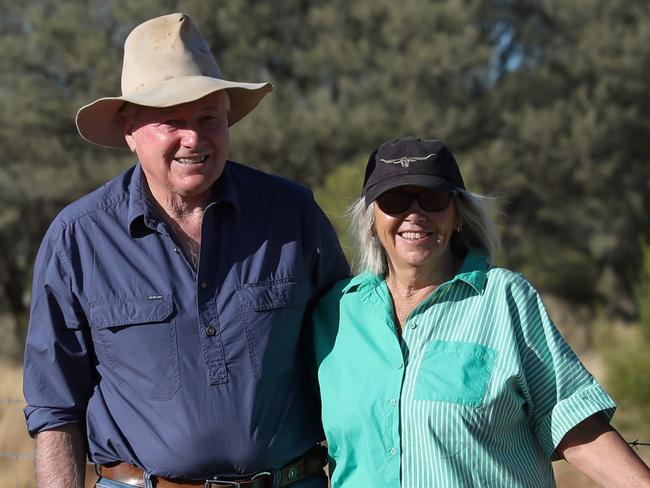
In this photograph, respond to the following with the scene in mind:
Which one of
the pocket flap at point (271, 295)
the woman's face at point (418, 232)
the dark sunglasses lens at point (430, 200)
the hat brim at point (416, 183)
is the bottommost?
the pocket flap at point (271, 295)

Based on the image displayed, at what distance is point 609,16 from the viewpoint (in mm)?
17297

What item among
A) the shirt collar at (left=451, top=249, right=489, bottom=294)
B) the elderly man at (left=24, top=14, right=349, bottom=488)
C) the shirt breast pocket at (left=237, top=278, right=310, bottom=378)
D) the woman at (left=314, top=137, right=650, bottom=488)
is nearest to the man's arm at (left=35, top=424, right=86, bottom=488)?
the elderly man at (left=24, top=14, right=349, bottom=488)

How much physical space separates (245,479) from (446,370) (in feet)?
2.41

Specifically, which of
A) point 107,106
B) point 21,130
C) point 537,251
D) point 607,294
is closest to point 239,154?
point 21,130

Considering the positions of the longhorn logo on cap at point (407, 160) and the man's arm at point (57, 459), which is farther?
the man's arm at point (57, 459)

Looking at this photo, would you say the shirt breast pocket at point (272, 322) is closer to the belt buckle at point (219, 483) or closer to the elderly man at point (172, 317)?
the elderly man at point (172, 317)

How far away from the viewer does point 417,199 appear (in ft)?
9.41

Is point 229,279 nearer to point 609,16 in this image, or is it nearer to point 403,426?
point 403,426

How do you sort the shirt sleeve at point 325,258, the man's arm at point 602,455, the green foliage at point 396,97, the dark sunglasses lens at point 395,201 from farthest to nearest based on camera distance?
the green foliage at point 396,97
the shirt sleeve at point 325,258
the dark sunglasses lens at point 395,201
the man's arm at point 602,455

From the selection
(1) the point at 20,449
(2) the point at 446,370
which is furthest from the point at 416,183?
(1) the point at 20,449

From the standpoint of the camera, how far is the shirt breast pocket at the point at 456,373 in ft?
8.77

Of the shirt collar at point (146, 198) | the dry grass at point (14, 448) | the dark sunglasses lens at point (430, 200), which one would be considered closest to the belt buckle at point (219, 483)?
the shirt collar at point (146, 198)

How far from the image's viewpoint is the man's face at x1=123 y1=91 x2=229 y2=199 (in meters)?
3.01

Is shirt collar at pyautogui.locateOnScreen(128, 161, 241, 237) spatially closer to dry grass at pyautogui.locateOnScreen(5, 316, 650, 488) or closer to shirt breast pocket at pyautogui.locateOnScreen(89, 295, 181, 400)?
shirt breast pocket at pyautogui.locateOnScreen(89, 295, 181, 400)
